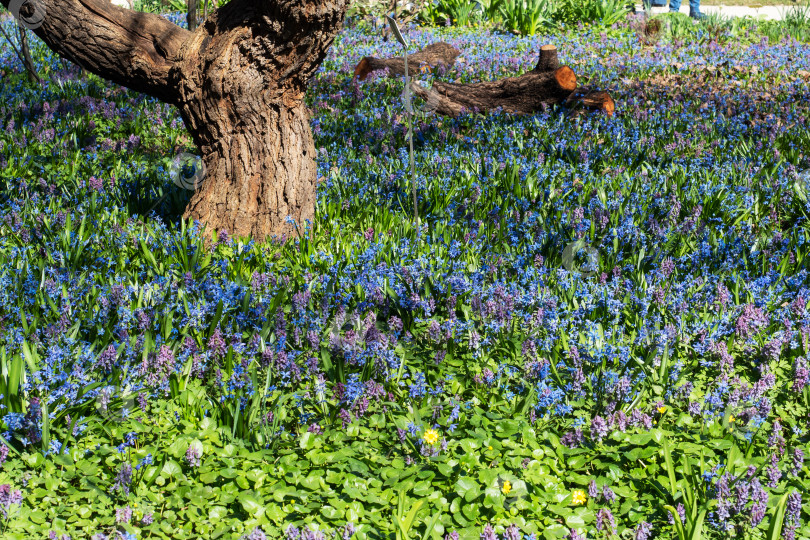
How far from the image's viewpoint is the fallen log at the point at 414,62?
31.8 feet

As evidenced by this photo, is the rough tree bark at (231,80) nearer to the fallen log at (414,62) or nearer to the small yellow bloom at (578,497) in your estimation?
the small yellow bloom at (578,497)

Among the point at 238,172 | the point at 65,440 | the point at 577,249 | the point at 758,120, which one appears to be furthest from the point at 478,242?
the point at 758,120

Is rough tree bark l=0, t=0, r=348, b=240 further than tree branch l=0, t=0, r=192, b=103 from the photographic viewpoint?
No

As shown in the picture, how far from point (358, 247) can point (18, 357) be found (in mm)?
2205

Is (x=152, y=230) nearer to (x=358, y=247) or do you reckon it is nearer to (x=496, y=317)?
(x=358, y=247)

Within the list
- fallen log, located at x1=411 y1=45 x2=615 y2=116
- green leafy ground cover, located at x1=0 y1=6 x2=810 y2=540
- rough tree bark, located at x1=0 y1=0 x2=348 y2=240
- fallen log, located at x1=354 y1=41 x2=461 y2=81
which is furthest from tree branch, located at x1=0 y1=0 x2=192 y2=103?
fallen log, located at x1=354 y1=41 x2=461 y2=81

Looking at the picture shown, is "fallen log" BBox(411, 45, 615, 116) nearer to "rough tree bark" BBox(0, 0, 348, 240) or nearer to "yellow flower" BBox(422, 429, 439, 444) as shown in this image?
"rough tree bark" BBox(0, 0, 348, 240)

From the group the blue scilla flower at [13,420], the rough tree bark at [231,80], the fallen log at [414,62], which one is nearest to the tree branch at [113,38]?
the rough tree bark at [231,80]

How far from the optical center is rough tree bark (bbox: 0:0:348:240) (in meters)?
4.57

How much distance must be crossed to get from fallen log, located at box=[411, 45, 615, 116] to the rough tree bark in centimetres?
328

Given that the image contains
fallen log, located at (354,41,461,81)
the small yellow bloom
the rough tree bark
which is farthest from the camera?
fallen log, located at (354,41,461,81)

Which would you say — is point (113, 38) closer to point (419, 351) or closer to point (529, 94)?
point (419, 351)

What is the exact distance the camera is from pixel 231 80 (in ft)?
15.1

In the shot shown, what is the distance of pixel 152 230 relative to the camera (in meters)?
A: 4.95
